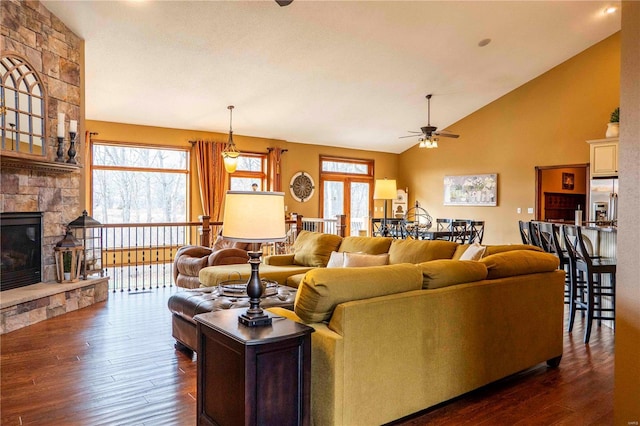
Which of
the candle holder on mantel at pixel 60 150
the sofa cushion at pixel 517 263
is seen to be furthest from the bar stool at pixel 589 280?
the candle holder on mantel at pixel 60 150

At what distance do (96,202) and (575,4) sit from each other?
902 centimetres

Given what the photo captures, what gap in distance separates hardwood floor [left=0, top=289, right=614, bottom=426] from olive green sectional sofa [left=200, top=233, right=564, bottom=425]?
14 cm

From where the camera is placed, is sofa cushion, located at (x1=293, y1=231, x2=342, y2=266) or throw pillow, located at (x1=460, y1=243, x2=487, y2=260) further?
sofa cushion, located at (x1=293, y1=231, x2=342, y2=266)

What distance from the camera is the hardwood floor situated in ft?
8.50

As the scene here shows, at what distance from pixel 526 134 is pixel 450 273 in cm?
786

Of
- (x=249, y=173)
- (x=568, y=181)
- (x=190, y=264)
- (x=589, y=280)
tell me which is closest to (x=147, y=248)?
(x=249, y=173)

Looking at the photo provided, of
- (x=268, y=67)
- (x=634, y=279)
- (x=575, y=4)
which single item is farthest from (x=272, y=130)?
(x=634, y=279)

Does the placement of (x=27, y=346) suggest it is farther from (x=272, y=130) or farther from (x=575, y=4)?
(x=575, y=4)

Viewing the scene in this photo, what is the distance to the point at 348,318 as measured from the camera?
2205mm

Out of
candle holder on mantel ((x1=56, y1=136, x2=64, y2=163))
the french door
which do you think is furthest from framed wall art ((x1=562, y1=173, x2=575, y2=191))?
candle holder on mantel ((x1=56, y1=136, x2=64, y2=163))

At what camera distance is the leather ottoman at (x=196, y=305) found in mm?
3363

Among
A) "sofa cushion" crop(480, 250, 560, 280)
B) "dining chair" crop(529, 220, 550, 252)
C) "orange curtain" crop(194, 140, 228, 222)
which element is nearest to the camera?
"sofa cushion" crop(480, 250, 560, 280)

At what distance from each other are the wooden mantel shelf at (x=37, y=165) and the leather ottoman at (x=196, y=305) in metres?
2.33

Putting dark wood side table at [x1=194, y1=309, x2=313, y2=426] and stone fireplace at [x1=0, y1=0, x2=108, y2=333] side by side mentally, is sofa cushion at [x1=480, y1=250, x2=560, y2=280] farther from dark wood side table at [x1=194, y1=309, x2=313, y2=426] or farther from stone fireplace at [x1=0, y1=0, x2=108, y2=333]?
stone fireplace at [x1=0, y1=0, x2=108, y2=333]
